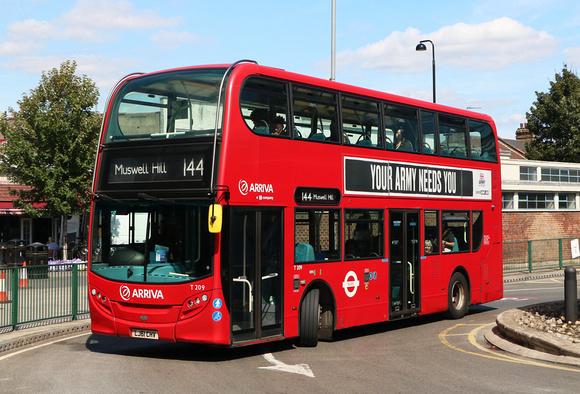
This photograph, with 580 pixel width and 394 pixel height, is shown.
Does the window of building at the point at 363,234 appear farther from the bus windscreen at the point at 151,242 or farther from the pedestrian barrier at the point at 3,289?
the pedestrian barrier at the point at 3,289

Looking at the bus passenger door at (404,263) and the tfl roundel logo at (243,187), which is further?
the bus passenger door at (404,263)

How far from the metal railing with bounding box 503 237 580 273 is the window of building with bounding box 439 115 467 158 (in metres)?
14.2

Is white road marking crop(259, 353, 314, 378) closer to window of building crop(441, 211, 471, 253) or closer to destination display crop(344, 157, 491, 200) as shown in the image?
destination display crop(344, 157, 491, 200)

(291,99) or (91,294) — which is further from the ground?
(291,99)

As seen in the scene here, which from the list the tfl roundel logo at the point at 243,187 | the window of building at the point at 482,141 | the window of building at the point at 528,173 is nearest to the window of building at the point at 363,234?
the tfl roundel logo at the point at 243,187

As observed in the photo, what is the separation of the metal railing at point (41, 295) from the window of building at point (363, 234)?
593cm

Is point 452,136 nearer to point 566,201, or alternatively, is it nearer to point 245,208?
point 245,208

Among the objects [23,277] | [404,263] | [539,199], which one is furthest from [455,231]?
[539,199]

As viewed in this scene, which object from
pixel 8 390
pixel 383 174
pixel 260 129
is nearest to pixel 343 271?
pixel 383 174

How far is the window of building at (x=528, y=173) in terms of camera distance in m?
36.5

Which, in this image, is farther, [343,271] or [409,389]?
[343,271]

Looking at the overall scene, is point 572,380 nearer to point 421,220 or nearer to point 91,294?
point 421,220

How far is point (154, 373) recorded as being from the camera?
9.77 meters

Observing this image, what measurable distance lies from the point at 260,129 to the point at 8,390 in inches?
198
